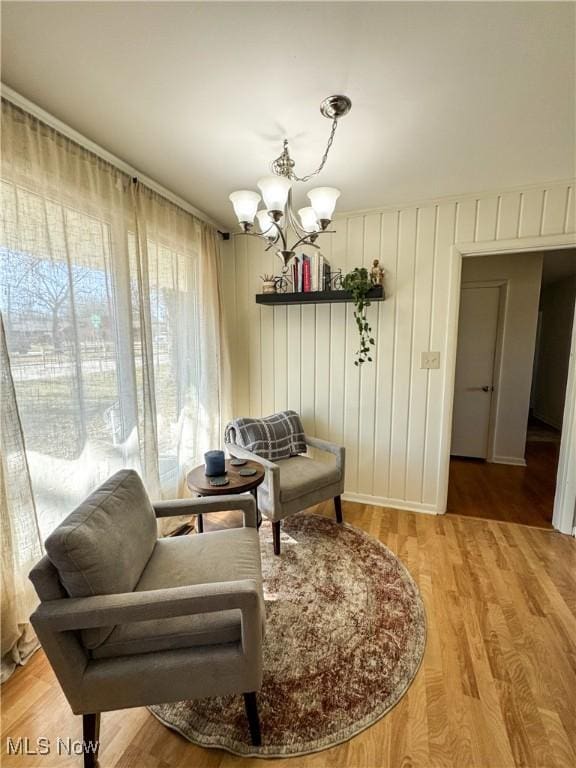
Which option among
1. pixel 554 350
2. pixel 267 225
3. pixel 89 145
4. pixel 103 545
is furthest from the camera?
pixel 554 350

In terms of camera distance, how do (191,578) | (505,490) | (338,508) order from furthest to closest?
(505,490) → (338,508) → (191,578)

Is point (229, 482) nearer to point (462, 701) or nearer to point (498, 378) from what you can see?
point (462, 701)

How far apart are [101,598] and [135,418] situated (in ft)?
4.04

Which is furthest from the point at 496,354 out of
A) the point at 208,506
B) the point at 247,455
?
the point at 208,506

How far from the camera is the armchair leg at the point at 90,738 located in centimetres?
109

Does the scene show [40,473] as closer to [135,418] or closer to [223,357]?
[135,418]

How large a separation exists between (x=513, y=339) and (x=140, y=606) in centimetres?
412

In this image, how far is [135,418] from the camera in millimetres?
2100

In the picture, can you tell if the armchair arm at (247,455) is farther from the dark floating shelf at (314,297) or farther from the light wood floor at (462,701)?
the dark floating shelf at (314,297)

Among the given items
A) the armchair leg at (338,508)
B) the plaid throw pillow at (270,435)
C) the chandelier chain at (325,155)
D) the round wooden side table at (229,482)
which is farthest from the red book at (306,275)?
the armchair leg at (338,508)

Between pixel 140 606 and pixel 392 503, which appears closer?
pixel 140 606

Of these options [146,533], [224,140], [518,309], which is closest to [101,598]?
[146,533]

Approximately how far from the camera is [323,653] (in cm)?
150

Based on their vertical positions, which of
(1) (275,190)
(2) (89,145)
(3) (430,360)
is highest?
(2) (89,145)
